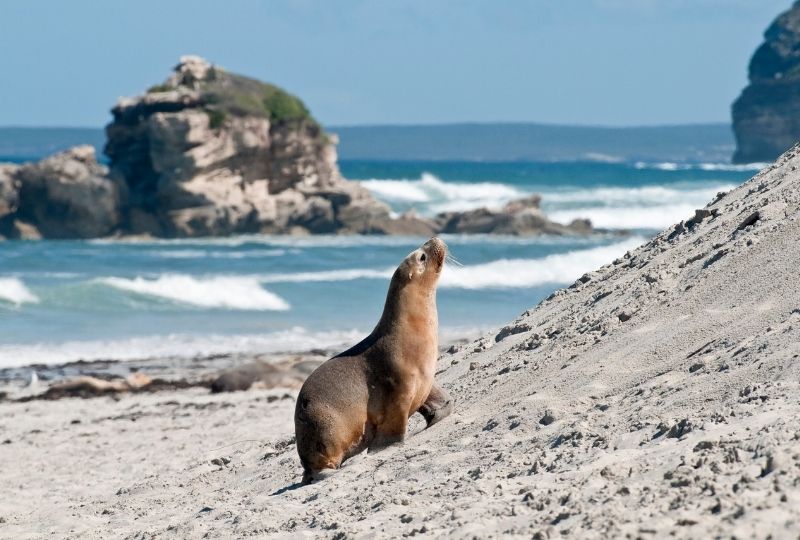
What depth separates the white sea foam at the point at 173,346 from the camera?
66.8ft

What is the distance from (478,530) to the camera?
5.20 meters

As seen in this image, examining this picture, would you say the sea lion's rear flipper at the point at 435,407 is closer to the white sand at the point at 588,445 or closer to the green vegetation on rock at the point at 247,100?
the white sand at the point at 588,445

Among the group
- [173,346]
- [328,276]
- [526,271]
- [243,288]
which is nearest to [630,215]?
[526,271]

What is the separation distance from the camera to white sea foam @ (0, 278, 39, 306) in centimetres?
2720

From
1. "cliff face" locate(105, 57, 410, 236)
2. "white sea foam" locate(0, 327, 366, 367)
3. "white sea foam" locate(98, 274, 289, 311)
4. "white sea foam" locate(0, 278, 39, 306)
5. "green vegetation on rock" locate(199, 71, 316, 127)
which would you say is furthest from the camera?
"green vegetation on rock" locate(199, 71, 316, 127)

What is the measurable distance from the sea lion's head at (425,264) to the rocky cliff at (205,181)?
142 ft

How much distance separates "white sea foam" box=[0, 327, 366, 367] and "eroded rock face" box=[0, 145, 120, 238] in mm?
28250

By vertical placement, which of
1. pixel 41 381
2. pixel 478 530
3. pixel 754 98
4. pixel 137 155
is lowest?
pixel 41 381

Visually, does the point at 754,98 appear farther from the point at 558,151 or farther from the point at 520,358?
the point at 520,358

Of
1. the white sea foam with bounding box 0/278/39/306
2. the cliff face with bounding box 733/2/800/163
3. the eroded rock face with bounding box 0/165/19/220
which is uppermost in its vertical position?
the cliff face with bounding box 733/2/800/163

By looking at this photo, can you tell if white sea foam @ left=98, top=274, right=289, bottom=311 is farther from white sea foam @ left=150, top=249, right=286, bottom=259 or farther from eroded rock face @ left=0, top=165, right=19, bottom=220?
eroded rock face @ left=0, top=165, right=19, bottom=220

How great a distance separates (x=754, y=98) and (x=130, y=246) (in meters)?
87.9

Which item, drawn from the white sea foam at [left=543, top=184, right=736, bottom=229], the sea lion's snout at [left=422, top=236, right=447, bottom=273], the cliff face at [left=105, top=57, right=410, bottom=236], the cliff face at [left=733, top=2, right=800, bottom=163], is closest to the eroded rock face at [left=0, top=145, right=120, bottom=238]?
the cliff face at [left=105, top=57, right=410, bottom=236]

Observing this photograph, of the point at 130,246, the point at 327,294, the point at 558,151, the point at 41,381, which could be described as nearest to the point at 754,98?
the point at 558,151
